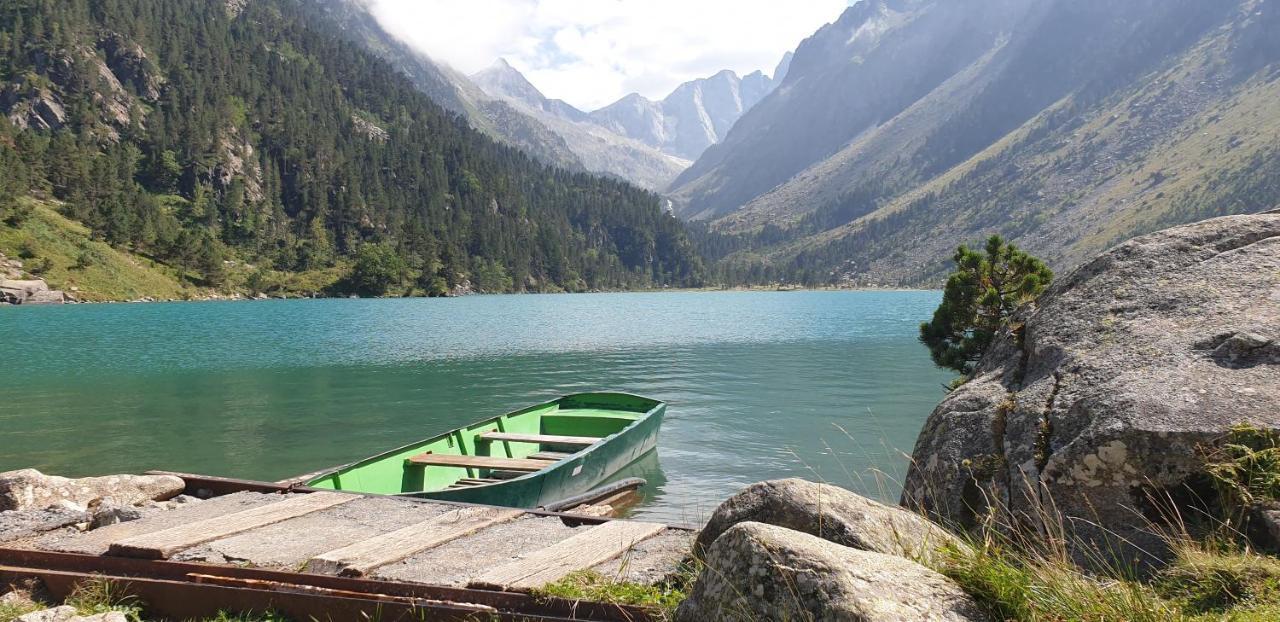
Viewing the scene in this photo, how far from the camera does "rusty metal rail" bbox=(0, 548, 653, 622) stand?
6445 mm

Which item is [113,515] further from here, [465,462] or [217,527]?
[465,462]

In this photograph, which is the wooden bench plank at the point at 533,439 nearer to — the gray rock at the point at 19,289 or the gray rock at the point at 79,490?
the gray rock at the point at 79,490

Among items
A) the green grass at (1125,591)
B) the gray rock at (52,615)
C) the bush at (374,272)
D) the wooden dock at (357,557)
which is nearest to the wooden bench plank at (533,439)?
the wooden dock at (357,557)

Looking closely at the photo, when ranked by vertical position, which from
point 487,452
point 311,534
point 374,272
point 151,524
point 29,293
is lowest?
point 487,452

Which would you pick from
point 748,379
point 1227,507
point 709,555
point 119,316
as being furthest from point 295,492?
point 119,316

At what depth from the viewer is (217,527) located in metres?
9.32

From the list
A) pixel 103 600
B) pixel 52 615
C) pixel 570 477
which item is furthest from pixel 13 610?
pixel 570 477

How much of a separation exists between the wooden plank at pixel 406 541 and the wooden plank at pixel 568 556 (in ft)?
4.59

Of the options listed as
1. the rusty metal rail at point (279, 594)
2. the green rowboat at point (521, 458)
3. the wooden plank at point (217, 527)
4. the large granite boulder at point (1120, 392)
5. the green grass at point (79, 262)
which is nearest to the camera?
the large granite boulder at point (1120, 392)

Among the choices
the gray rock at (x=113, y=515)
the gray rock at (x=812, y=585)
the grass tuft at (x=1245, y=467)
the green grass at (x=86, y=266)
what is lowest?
the gray rock at (x=113, y=515)

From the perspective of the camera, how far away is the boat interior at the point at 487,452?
15.5 m

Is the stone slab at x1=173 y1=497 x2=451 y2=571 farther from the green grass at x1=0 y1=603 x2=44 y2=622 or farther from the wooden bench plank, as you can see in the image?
the wooden bench plank

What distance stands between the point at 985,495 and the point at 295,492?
9812mm

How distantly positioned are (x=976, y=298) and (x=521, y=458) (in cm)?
1224
